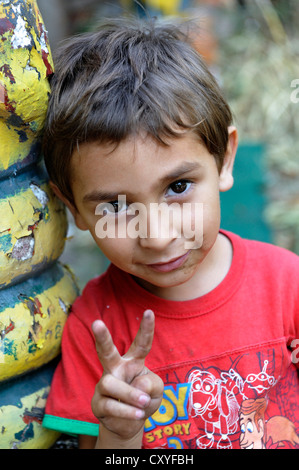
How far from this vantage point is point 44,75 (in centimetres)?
135

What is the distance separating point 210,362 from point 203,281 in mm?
233

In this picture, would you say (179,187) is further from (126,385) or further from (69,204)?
(126,385)

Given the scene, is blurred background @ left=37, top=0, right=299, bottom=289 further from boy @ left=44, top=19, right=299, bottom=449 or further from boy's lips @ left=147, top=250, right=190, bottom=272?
boy's lips @ left=147, top=250, right=190, bottom=272

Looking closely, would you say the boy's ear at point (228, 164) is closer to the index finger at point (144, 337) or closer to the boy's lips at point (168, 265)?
the boy's lips at point (168, 265)

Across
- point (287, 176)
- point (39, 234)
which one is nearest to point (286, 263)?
point (39, 234)

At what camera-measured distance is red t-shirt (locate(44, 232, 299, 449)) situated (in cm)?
147

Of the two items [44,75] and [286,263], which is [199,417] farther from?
[44,75]

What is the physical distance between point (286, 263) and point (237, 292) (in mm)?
174

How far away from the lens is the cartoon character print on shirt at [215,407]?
1.47m

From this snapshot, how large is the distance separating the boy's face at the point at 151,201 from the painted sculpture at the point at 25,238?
122 millimetres

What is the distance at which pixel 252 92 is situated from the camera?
5.03 m
